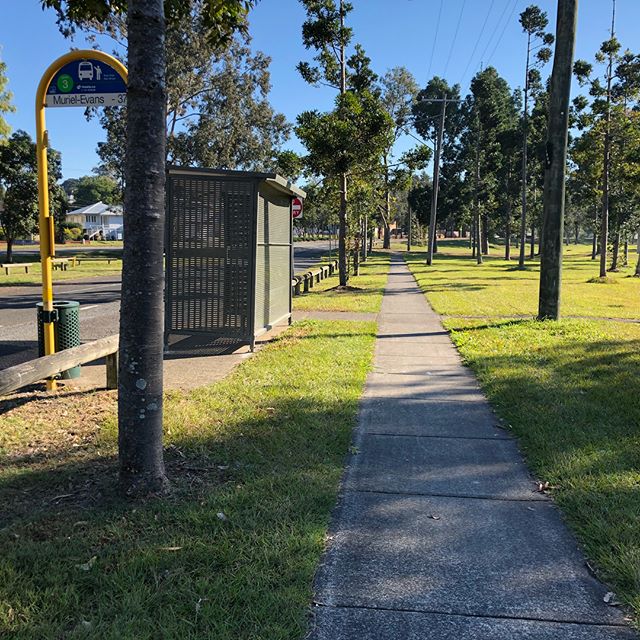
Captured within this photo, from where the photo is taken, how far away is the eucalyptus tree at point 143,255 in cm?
343

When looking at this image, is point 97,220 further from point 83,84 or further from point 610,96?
point 83,84

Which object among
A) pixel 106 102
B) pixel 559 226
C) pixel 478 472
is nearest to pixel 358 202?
pixel 559 226

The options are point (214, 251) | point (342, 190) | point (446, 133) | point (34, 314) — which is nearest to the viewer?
point (214, 251)

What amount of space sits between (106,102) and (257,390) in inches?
133

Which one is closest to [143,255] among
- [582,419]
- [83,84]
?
[83,84]

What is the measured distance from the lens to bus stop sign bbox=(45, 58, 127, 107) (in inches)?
240

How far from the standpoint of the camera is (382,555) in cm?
318

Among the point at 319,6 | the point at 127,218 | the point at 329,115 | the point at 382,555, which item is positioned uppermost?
the point at 319,6

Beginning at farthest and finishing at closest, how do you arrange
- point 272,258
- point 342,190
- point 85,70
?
point 342,190, point 272,258, point 85,70

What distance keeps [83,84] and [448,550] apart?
5.61m

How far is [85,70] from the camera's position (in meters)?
6.11

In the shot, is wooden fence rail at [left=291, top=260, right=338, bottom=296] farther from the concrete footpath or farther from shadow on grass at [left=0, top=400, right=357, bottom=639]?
shadow on grass at [left=0, top=400, right=357, bottom=639]

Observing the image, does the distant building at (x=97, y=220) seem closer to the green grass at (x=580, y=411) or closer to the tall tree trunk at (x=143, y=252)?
the green grass at (x=580, y=411)

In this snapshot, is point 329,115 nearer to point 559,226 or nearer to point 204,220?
point 559,226
